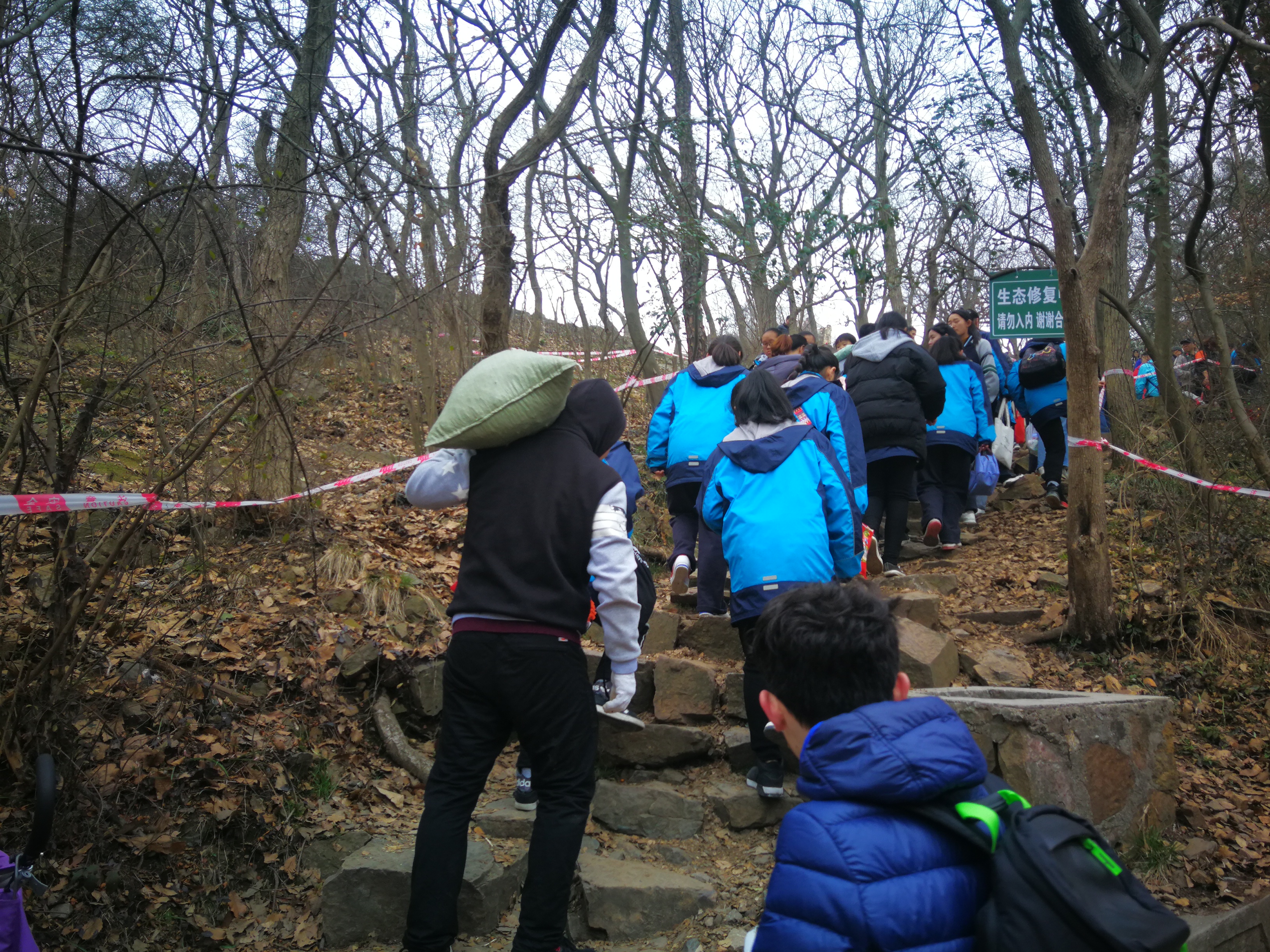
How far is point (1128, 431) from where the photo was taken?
300 inches

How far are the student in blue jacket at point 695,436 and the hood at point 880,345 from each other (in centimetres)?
148

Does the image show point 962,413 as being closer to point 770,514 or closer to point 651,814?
point 770,514

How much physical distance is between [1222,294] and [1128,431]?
6814 millimetres

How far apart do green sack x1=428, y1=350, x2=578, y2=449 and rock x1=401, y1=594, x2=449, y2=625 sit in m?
2.76

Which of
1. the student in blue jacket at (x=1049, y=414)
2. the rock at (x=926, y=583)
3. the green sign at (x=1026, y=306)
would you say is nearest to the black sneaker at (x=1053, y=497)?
the student in blue jacket at (x=1049, y=414)

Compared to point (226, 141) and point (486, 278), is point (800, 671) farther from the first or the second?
point (226, 141)

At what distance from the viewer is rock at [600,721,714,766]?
15.4 ft

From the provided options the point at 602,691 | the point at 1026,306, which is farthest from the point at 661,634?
the point at 1026,306

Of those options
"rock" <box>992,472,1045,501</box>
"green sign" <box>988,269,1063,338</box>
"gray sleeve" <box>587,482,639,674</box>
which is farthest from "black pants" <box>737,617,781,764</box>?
"rock" <box>992,472,1045,501</box>

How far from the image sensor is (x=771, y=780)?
4.21 meters

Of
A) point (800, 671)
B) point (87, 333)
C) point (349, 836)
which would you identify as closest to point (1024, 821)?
point (800, 671)

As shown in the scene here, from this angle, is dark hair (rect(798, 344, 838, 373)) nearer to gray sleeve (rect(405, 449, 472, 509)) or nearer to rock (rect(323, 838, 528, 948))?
gray sleeve (rect(405, 449, 472, 509))

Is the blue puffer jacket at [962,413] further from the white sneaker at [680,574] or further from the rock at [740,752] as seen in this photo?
the rock at [740,752]

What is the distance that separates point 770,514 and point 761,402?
60 cm
